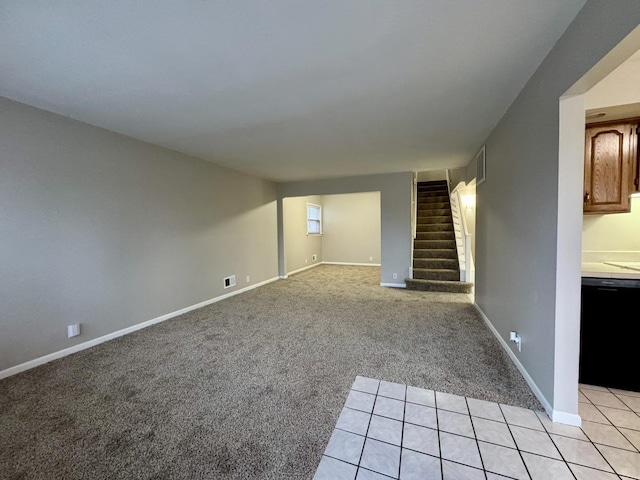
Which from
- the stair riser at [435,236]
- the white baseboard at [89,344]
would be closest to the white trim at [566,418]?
the white baseboard at [89,344]

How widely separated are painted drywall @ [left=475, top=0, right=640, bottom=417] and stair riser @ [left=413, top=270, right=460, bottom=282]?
287cm

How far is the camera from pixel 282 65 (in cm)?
182

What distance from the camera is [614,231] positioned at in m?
2.36

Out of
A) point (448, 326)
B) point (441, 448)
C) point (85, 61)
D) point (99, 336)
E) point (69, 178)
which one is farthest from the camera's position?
point (448, 326)

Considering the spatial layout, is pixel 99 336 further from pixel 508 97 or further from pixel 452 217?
pixel 452 217

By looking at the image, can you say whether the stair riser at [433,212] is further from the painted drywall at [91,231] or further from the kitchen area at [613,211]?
the painted drywall at [91,231]

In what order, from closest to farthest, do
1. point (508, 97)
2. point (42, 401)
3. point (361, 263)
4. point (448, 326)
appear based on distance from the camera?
point (42, 401) < point (508, 97) < point (448, 326) < point (361, 263)

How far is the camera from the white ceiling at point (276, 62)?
137cm

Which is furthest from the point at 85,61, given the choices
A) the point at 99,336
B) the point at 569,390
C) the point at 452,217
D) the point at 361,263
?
the point at 361,263

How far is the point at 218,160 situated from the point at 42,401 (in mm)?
3479

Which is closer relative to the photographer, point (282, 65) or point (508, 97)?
point (282, 65)

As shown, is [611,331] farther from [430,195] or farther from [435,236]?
[430,195]

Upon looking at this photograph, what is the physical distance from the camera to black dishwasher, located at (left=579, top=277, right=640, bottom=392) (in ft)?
5.98

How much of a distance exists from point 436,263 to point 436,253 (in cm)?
33
